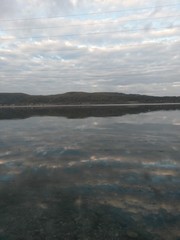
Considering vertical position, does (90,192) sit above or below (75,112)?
above

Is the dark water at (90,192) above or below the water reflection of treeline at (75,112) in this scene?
above

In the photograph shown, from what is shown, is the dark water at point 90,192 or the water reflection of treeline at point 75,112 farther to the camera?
the water reflection of treeline at point 75,112

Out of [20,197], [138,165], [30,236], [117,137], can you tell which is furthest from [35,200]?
[117,137]

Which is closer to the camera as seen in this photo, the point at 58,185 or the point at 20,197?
the point at 20,197

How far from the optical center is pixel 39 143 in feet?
96.5

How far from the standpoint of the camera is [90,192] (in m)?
14.6

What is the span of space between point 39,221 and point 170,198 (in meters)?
5.59

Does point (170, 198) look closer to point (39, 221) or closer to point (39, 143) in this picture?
point (39, 221)

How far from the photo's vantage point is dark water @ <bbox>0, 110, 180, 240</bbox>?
1073 cm

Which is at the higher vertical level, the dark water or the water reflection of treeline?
the dark water

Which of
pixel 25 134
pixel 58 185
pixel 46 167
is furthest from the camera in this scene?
pixel 25 134

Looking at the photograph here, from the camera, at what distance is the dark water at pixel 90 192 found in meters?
10.7

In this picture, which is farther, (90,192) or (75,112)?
(75,112)

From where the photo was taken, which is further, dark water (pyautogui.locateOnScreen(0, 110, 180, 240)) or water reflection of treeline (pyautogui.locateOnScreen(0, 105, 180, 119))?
water reflection of treeline (pyautogui.locateOnScreen(0, 105, 180, 119))
